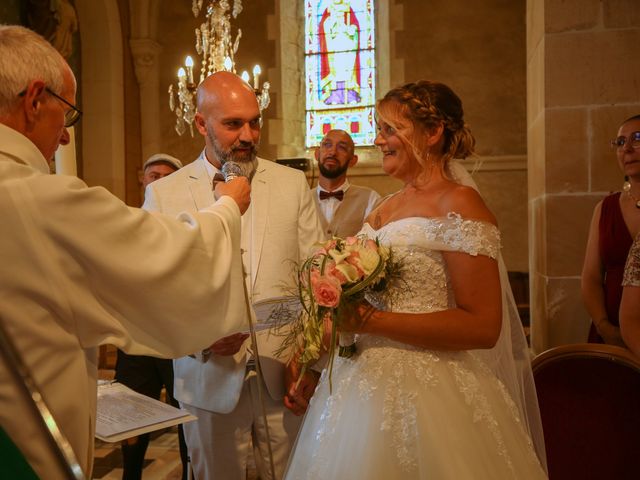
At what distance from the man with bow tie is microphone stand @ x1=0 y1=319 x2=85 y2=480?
3.63 metres

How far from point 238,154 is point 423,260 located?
81cm

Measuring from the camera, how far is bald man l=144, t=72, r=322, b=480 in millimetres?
2150

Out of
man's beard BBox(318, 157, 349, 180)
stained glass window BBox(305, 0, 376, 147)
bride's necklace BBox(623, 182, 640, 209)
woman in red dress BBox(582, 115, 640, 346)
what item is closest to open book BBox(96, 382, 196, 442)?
woman in red dress BBox(582, 115, 640, 346)

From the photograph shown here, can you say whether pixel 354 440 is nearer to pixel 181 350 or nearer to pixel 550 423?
pixel 181 350

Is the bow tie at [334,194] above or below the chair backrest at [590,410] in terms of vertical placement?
above

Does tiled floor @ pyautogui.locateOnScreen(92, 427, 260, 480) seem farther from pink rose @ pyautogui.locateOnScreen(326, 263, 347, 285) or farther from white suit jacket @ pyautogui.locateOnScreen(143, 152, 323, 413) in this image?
pink rose @ pyautogui.locateOnScreen(326, 263, 347, 285)

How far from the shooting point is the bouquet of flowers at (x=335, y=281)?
1690 millimetres

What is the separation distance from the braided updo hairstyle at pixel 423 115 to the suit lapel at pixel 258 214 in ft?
1.81

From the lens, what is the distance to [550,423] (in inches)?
88.7

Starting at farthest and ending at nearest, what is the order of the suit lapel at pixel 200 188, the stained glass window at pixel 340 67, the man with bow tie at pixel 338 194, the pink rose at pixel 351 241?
the stained glass window at pixel 340 67
the man with bow tie at pixel 338 194
the suit lapel at pixel 200 188
the pink rose at pixel 351 241

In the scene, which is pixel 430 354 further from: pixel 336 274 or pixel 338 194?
pixel 338 194

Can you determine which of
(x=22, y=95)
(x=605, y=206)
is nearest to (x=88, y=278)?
(x=22, y=95)

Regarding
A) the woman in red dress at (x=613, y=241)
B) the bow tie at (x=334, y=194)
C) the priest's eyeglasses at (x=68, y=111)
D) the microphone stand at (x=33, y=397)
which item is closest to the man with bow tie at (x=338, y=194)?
the bow tie at (x=334, y=194)

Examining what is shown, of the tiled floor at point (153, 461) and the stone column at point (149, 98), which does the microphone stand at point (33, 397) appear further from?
the stone column at point (149, 98)
